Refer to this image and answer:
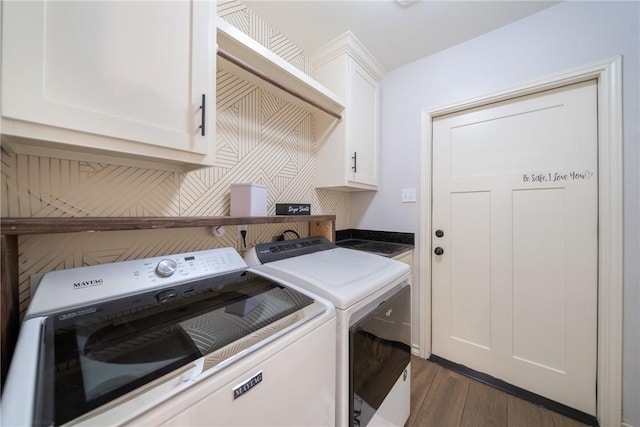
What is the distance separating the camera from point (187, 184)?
1.18m

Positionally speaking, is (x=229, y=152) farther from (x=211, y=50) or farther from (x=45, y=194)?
(x=45, y=194)

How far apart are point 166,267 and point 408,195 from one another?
181 centimetres

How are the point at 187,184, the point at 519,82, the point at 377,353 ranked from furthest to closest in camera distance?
the point at 519,82
the point at 187,184
the point at 377,353

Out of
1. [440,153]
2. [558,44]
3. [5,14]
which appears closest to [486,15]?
[558,44]

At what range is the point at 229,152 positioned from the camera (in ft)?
4.40

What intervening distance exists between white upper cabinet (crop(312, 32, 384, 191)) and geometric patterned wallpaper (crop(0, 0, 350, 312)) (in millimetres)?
136

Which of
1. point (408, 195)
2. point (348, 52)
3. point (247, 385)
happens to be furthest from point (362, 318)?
point (348, 52)

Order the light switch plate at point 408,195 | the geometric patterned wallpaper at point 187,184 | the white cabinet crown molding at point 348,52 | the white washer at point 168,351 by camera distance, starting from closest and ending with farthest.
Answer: the white washer at point 168,351 < the geometric patterned wallpaper at point 187,184 < the white cabinet crown molding at point 348,52 < the light switch plate at point 408,195

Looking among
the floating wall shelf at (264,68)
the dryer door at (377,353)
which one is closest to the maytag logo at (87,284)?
the dryer door at (377,353)

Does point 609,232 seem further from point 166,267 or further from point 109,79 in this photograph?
point 109,79

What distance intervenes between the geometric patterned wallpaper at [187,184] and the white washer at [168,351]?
6.6 inches

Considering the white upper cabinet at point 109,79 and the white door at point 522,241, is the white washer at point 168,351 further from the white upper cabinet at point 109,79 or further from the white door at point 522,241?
the white door at point 522,241

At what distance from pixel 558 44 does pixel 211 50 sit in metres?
2.04

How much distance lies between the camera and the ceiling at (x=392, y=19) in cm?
142
